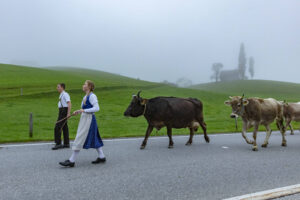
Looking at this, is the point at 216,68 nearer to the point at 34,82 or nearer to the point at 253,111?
the point at 34,82

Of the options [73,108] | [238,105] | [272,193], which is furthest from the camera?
[73,108]

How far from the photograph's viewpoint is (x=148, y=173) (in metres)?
5.86

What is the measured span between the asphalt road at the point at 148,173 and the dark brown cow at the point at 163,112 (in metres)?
0.91

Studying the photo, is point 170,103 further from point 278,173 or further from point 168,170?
point 278,173

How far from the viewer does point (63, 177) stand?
5.49 metres

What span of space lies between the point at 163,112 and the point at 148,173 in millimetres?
3648

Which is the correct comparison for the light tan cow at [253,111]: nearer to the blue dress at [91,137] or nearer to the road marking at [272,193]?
the road marking at [272,193]

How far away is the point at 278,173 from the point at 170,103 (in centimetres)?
448

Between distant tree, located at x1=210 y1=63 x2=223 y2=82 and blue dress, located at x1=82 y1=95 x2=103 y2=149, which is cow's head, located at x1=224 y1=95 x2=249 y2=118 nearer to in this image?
blue dress, located at x1=82 y1=95 x2=103 y2=149

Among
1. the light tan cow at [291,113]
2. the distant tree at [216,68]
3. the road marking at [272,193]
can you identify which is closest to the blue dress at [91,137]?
the road marking at [272,193]

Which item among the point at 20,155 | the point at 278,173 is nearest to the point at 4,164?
the point at 20,155

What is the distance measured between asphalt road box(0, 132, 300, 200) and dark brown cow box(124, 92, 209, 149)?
35.9 inches

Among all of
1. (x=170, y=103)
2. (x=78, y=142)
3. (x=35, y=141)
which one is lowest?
(x=35, y=141)

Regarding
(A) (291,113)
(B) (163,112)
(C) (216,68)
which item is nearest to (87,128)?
(B) (163,112)
